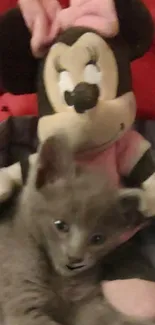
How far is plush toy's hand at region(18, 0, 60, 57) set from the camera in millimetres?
835

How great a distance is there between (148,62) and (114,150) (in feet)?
0.99

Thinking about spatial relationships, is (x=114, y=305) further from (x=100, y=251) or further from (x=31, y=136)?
(x=31, y=136)

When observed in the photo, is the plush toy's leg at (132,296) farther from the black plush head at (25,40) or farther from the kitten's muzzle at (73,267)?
the black plush head at (25,40)

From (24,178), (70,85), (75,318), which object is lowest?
(75,318)

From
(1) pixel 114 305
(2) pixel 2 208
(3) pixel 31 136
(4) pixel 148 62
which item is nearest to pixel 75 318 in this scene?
(1) pixel 114 305

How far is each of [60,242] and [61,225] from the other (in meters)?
0.02

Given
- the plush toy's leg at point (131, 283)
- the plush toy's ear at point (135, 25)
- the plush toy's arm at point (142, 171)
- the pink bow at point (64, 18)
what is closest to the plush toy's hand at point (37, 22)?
the pink bow at point (64, 18)

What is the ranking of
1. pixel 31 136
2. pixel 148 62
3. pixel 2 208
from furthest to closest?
1. pixel 148 62
2. pixel 31 136
3. pixel 2 208

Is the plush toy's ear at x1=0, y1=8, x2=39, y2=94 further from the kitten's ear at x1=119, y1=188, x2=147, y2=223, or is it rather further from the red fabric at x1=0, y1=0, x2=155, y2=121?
the kitten's ear at x1=119, y1=188, x2=147, y2=223

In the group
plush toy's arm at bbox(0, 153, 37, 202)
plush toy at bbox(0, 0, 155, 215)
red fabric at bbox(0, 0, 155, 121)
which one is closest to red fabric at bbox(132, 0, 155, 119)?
red fabric at bbox(0, 0, 155, 121)

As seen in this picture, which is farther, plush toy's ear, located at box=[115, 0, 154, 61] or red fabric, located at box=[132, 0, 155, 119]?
red fabric, located at box=[132, 0, 155, 119]

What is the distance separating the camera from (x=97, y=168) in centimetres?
81

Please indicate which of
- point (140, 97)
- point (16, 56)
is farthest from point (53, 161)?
point (140, 97)

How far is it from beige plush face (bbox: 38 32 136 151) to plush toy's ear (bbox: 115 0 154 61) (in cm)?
6
